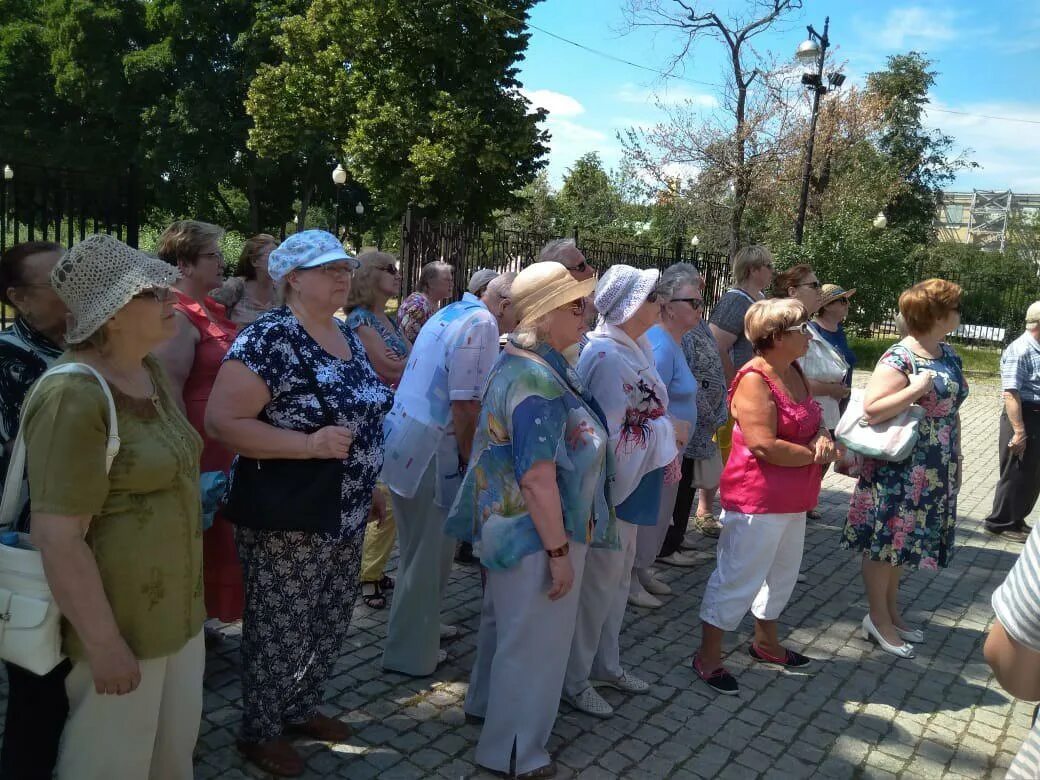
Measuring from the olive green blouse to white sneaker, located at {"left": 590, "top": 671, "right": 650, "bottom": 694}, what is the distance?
2.08 meters

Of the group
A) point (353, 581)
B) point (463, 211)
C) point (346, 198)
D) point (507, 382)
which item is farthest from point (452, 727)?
point (346, 198)

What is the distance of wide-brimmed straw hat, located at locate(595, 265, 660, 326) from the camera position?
11.1 ft

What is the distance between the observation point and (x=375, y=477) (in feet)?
9.56

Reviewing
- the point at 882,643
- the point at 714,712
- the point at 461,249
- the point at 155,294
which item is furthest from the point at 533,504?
the point at 461,249

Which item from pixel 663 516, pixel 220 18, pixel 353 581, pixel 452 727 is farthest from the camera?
pixel 220 18

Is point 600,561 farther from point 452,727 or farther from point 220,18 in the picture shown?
point 220,18

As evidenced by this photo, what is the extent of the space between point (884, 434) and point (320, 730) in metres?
3.05

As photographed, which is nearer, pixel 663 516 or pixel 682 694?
pixel 682 694

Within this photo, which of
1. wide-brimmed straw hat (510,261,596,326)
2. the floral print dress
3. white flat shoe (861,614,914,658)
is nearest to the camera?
wide-brimmed straw hat (510,261,596,326)

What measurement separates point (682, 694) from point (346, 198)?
121 ft

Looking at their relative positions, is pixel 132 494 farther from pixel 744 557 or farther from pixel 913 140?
pixel 913 140

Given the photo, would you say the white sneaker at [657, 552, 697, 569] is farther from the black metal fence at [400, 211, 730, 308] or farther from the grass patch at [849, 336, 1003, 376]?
the grass patch at [849, 336, 1003, 376]

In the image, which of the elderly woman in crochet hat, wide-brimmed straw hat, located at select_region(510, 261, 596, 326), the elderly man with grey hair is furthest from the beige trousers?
the elderly man with grey hair

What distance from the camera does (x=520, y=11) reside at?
2681 cm
